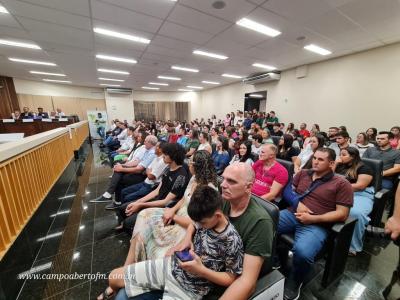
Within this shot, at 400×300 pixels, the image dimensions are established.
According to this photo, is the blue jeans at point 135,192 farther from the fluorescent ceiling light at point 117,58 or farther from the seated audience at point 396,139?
the fluorescent ceiling light at point 117,58

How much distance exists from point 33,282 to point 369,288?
268cm

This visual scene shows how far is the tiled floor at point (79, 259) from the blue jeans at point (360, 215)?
4.8 inches

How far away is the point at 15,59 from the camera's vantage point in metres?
5.76

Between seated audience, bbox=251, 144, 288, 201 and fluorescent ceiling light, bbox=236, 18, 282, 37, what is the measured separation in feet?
8.79

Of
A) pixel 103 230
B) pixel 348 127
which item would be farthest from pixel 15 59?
pixel 348 127

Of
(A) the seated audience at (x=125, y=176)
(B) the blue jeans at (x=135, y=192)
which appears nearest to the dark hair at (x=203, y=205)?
(B) the blue jeans at (x=135, y=192)

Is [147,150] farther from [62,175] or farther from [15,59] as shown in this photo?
[15,59]

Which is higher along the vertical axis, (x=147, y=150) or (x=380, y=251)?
(x=147, y=150)

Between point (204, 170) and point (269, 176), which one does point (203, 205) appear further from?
point (269, 176)

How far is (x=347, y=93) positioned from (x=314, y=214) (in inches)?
216

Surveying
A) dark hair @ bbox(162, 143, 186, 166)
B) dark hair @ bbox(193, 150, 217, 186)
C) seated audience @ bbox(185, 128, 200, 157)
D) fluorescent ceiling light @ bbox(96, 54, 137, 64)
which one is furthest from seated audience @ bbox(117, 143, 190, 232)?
fluorescent ceiling light @ bbox(96, 54, 137, 64)

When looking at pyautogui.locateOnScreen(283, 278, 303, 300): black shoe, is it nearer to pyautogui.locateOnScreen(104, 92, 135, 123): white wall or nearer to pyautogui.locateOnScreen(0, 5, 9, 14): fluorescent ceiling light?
pyautogui.locateOnScreen(0, 5, 9, 14): fluorescent ceiling light

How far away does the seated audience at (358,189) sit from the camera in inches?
68.9

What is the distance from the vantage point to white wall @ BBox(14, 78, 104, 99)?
9.22m
